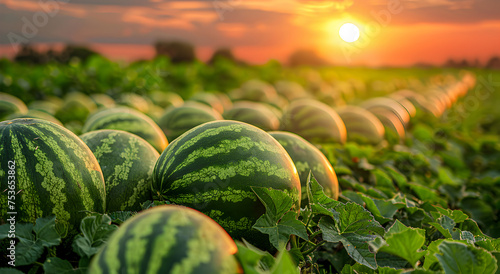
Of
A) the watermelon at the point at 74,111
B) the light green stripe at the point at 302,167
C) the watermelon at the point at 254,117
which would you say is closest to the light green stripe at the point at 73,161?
the light green stripe at the point at 302,167

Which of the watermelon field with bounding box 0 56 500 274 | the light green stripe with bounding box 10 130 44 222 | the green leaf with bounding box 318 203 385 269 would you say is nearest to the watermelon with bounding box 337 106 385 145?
the watermelon field with bounding box 0 56 500 274

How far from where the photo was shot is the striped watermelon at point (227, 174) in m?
1.94

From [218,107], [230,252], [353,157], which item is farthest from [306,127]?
[230,252]

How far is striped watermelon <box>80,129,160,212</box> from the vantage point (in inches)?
87.7

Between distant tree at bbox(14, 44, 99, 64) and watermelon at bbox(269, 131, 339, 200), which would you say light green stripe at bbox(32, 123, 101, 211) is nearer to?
watermelon at bbox(269, 131, 339, 200)

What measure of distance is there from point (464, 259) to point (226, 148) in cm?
111

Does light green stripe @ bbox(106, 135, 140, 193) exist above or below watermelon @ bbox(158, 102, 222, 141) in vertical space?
below

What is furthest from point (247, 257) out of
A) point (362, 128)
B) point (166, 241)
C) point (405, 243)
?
point (362, 128)

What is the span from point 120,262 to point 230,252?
335 mm

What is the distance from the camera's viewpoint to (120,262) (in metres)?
1.25

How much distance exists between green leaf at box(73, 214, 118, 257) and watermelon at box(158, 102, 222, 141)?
2.69m

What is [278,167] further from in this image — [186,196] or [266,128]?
[266,128]

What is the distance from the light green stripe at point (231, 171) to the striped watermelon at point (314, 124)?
9.96 feet

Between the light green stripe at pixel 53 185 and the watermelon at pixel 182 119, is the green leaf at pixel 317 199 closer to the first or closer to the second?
the light green stripe at pixel 53 185
